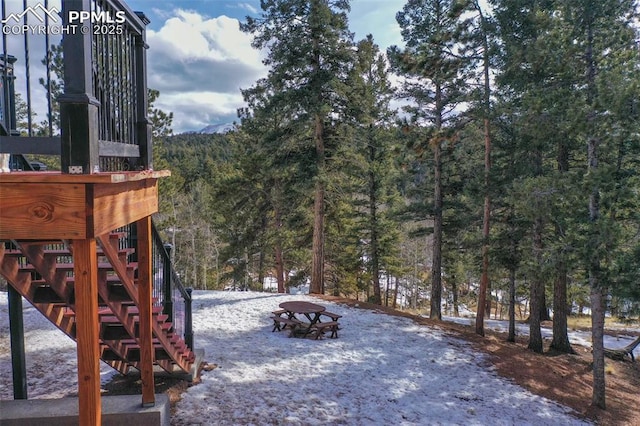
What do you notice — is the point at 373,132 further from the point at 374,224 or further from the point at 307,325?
the point at 307,325

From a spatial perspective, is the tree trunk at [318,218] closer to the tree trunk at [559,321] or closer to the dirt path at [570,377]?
the dirt path at [570,377]

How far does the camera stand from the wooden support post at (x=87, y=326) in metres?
2.28

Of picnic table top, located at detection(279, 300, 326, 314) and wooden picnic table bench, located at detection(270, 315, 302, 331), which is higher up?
picnic table top, located at detection(279, 300, 326, 314)

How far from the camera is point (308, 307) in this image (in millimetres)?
10305

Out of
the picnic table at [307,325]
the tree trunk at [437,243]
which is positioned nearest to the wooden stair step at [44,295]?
the picnic table at [307,325]

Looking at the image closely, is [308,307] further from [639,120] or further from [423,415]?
[639,120]

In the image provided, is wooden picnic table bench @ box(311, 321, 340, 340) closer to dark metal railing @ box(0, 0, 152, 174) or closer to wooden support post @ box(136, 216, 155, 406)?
wooden support post @ box(136, 216, 155, 406)

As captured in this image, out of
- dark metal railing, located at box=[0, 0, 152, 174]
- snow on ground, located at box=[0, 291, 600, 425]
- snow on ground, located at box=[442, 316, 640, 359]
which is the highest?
dark metal railing, located at box=[0, 0, 152, 174]

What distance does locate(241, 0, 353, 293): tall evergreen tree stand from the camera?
507 inches

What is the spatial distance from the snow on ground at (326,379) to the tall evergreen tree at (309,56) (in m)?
5.83

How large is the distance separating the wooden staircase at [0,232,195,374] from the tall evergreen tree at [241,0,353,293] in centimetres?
864

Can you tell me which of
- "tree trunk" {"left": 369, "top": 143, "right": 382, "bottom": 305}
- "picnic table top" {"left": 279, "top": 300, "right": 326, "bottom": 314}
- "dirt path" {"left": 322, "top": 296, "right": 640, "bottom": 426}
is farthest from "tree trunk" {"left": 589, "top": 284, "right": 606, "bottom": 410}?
"tree trunk" {"left": 369, "top": 143, "right": 382, "bottom": 305}

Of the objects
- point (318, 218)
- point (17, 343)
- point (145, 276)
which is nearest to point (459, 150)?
point (318, 218)

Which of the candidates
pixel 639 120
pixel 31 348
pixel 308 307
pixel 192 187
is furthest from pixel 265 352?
pixel 192 187
